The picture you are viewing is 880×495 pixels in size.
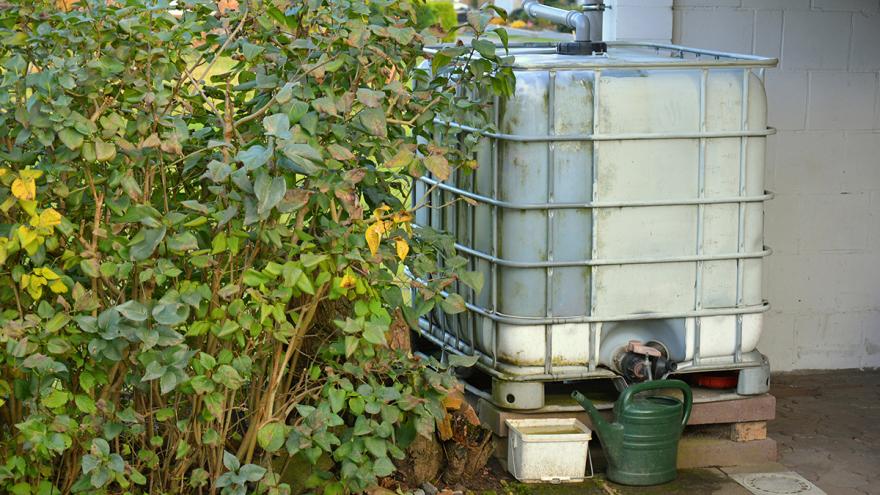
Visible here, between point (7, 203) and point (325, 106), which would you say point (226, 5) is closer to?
point (325, 106)

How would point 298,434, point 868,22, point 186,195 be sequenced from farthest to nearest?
point 868,22, point 186,195, point 298,434

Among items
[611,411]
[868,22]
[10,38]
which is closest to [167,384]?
[10,38]

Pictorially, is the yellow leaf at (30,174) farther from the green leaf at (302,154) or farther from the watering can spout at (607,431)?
the watering can spout at (607,431)

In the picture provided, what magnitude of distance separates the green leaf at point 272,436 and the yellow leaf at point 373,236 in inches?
26.5

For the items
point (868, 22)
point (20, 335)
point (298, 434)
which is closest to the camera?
point (20, 335)

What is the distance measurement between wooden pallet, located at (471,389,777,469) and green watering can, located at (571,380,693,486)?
17cm

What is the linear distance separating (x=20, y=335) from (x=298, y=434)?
36.7 inches

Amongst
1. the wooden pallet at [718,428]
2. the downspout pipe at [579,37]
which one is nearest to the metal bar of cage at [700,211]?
the wooden pallet at [718,428]

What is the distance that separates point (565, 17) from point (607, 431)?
7.33 ft

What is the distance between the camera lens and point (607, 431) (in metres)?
5.03

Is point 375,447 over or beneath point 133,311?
beneath

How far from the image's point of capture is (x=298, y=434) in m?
3.93

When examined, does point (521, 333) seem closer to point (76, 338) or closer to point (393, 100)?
point (393, 100)

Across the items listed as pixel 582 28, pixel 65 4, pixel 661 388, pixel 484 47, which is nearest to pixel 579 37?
pixel 582 28
